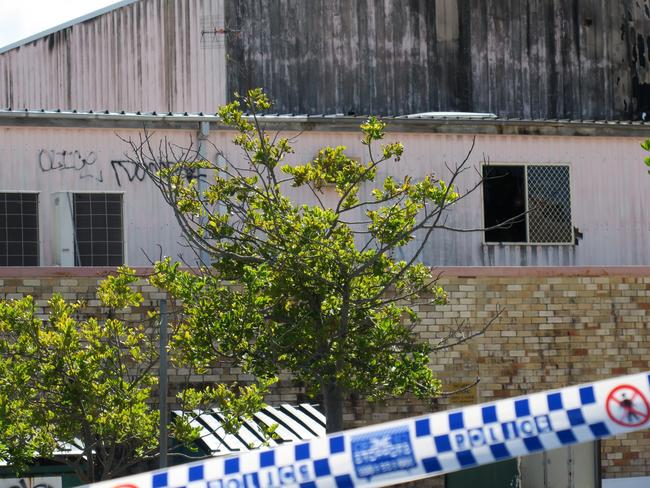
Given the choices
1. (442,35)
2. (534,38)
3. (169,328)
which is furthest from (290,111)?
(169,328)

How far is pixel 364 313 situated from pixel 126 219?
19.3 ft

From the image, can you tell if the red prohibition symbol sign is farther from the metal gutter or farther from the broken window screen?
the metal gutter

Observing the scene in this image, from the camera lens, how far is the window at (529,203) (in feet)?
66.6

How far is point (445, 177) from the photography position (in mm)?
20141

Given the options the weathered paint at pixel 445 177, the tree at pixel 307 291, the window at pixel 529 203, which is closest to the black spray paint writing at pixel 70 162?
the weathered paint at pixel 445 177

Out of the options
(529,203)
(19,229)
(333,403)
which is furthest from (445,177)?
(333,403)

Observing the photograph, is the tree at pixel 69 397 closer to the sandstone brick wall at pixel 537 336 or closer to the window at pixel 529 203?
the sandstone brick wall at pixel 537 336

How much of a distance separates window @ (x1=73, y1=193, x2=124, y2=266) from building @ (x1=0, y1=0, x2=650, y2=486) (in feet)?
0.07

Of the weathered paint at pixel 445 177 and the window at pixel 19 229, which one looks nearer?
the window at pixel 19 229

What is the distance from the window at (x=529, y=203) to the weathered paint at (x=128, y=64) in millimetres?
6016

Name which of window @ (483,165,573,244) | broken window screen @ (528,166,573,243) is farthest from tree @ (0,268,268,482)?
broken window screen @ (528,166,573,243)

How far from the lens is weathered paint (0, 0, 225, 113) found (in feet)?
77.8

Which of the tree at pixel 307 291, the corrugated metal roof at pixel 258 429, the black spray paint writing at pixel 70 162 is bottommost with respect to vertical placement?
the corrugated metal roof at pixel 258 429

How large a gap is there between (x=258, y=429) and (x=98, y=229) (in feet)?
15.0
